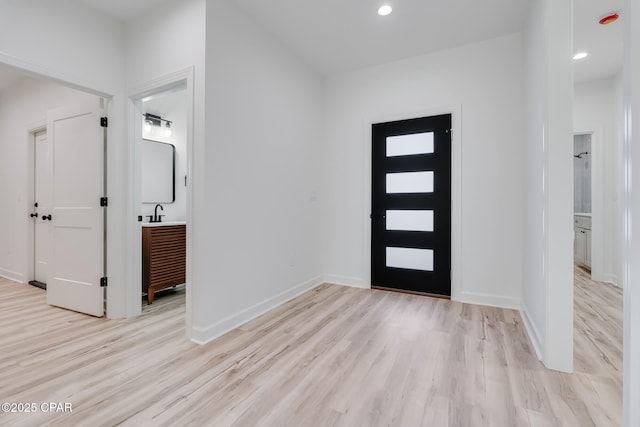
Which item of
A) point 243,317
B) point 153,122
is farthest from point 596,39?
point 153,122

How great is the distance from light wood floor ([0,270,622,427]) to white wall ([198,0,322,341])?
0.37 meters

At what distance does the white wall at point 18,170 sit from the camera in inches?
155

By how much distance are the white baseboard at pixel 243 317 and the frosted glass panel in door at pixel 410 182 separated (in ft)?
5.44

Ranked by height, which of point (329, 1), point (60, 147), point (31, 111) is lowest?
point (60, 147)

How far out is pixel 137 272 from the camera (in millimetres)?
2801

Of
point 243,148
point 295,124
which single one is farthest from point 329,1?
point 243,148

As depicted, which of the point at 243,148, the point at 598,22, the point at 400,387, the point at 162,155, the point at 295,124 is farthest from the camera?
the point at 162,155

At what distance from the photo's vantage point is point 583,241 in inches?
185

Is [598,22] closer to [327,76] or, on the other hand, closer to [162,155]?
[327,76]

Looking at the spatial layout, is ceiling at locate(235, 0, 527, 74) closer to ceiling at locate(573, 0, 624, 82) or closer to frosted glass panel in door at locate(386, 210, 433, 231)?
ceiling at locate(573, 0, 624, 82)

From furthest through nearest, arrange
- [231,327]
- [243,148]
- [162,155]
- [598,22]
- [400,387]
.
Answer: [162,155] < [598,22] < [243,148] < [231,327] < [400,387]

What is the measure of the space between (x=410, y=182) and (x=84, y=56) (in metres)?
3.51

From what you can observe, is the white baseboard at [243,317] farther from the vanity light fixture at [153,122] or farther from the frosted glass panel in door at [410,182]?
the vanity light fixture at [153,122]

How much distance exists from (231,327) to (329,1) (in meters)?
3.04
